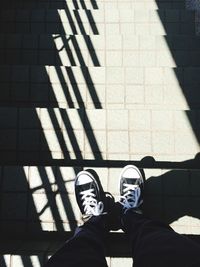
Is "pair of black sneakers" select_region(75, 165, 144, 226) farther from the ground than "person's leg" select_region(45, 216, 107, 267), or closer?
farther from the ground

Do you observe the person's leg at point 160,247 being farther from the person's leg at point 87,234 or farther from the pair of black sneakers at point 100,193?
the pair of black sneakers at point 100,193

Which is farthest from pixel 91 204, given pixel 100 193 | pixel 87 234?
pixel 87 234

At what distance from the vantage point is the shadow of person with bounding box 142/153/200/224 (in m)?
3.36

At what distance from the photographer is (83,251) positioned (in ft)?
8.01

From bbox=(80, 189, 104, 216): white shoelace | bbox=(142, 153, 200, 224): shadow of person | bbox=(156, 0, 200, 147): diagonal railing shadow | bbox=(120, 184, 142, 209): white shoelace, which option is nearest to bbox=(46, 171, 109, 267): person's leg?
bbox=(80, 189, 104, 216): white shoelace

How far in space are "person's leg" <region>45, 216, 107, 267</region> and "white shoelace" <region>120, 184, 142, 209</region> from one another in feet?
1.57

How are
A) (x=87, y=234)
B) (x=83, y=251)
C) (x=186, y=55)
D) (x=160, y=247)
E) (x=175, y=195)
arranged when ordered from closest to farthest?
1. (x=160, y=247)
2. (x=83, y=251)
3. (x=87, y=234)
4. (x=175, y=195)
5. (x=186, y=55)

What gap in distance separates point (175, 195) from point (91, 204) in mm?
772

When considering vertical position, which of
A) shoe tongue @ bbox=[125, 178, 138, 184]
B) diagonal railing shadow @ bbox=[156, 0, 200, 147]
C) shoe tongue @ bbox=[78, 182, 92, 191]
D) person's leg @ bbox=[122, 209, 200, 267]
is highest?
diagonal railing shadow @ bbox=[156, 0, 200, 147]

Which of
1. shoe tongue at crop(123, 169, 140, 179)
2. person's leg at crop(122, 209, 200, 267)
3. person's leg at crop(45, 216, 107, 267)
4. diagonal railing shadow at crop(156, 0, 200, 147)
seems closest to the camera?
person's leg at crop(122, 209, 200, 267)

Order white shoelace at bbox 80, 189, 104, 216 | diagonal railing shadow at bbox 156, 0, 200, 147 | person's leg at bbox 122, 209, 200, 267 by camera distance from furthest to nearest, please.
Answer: diagonal railing shadow at bbox 156, 0, 200, 147
white shoelace at bbox 80, 189, 104, 216
person's leg at bbox 122, 209, 200, 267

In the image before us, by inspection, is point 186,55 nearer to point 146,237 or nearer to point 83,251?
point 146,237

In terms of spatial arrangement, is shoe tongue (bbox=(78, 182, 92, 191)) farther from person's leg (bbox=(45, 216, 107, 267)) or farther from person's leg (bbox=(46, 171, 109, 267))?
person's leg (bbox=(45, 216, 107, 267))

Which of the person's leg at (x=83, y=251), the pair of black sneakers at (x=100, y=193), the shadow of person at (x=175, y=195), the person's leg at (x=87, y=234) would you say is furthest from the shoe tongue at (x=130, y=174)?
the person's leg at (x=83, y=251)
